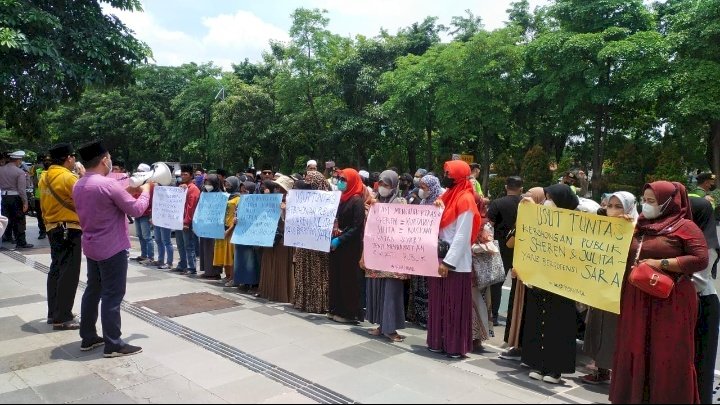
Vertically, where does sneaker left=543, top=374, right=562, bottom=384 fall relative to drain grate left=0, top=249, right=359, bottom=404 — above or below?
above

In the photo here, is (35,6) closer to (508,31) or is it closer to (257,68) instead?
(508,31)

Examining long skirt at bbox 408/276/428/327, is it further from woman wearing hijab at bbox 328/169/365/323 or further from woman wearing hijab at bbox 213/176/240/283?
woman wearing hijab at bbox 213/176/240/283

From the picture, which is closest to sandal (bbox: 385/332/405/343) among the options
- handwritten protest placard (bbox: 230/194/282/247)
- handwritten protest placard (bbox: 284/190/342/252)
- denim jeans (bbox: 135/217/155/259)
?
handwritten protest placard (bbox: 284/190/342/252)

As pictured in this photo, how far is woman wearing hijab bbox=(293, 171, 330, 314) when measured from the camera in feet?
20.9

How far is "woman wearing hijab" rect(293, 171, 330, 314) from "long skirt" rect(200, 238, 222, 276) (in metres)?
2.47

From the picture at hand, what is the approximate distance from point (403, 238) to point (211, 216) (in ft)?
13.2

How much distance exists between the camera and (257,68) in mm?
33938

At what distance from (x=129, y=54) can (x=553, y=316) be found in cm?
1235

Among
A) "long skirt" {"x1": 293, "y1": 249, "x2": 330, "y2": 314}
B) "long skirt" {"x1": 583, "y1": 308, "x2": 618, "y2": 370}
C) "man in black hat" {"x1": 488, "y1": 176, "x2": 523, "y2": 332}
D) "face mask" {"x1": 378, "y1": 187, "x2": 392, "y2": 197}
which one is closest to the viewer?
"long skirt" {"x1": 583, "y1": 308, "x2": 618, "y2": 370}

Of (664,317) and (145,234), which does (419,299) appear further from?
(145,234)

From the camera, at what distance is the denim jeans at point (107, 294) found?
4.78m

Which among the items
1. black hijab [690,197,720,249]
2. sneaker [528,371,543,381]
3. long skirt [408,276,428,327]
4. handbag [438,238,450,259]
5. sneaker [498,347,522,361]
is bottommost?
sneaker [498,347,522,361]

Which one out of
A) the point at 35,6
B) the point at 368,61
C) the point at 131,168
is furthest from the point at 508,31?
the point at 131,168

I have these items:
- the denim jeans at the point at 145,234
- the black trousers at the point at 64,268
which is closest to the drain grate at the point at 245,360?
the black trousers at the point at 64,268
